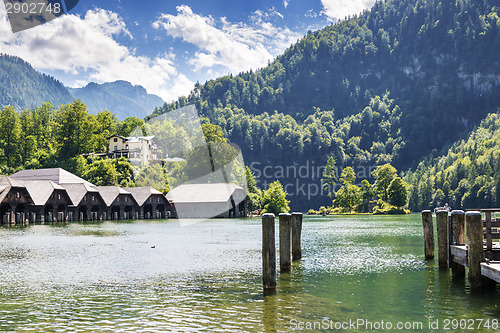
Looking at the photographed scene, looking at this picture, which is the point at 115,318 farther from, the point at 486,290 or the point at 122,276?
the point at 486,290

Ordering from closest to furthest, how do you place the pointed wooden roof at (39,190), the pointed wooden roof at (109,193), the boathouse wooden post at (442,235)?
the boathouse wooden post at (442,235), the pointed wooden roof at (39,190), the pointed wooden roof at (109,193)

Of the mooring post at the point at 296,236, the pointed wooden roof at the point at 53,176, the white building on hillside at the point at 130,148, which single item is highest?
the white building on hillside at the point at 130,148

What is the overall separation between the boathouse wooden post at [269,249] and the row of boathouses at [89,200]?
212 ft

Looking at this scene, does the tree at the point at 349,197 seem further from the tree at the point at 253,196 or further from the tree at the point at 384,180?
the tree at the point at 253,196

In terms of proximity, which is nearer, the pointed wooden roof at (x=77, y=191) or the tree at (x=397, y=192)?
the pointed wooden roof at (x=77, y=191)

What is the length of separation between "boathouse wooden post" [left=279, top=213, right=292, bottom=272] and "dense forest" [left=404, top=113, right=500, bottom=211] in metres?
112

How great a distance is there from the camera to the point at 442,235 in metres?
19.9

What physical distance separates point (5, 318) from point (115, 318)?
9.35 feet

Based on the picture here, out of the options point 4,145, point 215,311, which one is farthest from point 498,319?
point 4,145

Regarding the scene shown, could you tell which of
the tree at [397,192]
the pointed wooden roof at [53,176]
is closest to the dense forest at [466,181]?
the tree at [397,192]

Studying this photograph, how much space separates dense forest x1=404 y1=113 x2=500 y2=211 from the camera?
126312 millimetres

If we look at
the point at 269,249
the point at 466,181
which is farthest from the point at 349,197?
the point at 269,249

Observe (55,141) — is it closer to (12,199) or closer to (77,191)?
(77,191)

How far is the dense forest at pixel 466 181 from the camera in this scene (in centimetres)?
12631
